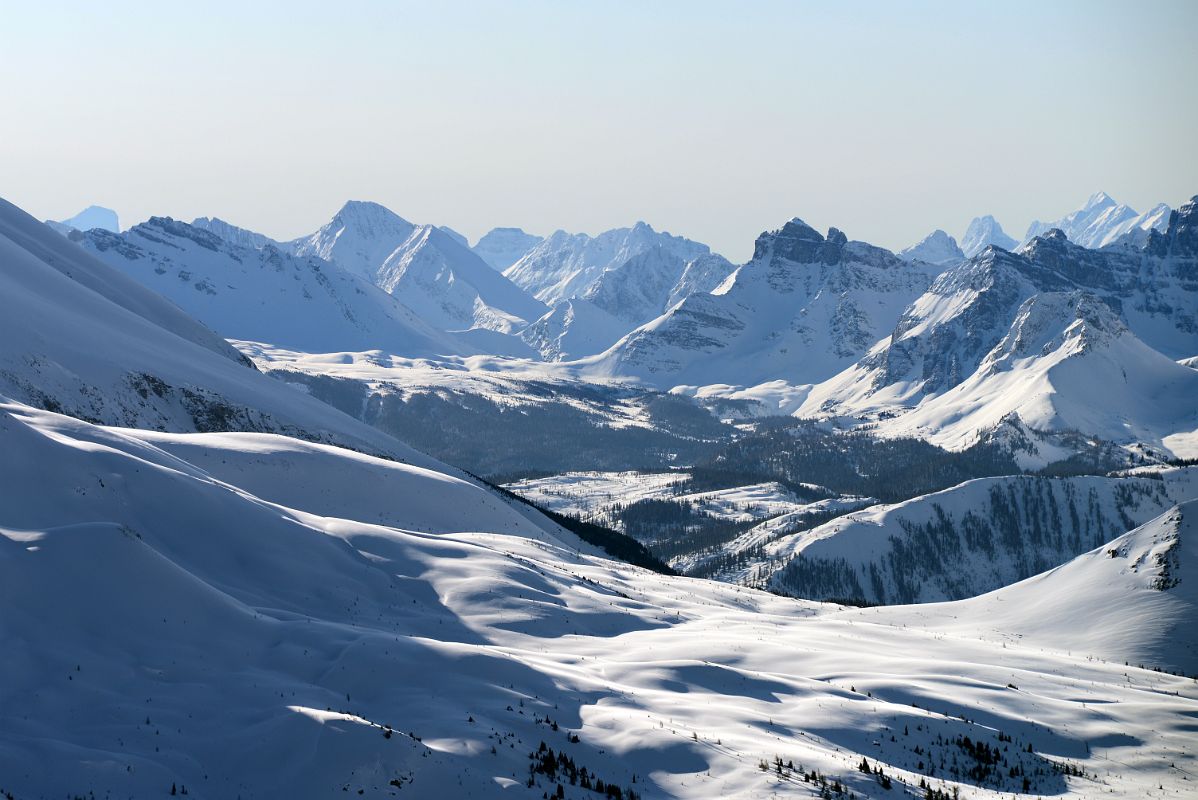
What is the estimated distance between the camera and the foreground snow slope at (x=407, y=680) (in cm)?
3847

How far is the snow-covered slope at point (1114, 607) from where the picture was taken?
105 metres

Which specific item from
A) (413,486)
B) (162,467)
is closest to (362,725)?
(162,467)

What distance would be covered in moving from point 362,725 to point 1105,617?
305ft

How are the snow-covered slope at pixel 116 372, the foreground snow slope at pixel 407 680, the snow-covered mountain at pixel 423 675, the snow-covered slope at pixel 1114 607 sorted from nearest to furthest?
the foreground snow slope at pixel 407 680
the snow-covered mountain at pixel 423 675
the snow-covered slope at pixel 1114 607
the snow-covered slope at pixel 116 372

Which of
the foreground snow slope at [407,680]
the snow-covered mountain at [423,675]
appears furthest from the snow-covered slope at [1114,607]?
the foreground snow slope at [407,680]

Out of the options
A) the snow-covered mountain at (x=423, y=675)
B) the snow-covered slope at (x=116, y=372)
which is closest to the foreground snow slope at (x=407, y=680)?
the snow-covered mountain at (x=423, y=675)

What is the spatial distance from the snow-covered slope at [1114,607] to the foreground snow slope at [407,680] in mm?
27111

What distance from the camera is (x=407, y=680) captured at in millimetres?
47719

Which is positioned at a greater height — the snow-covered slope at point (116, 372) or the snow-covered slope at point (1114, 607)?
the snow-covered slope at point (116, 372)

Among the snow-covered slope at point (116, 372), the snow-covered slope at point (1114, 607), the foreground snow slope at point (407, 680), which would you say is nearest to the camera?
the foreground snow slope at point (407, 680)

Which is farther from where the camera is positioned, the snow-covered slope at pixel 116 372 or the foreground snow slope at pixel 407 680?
the snow-covered slope at pixel 116 372

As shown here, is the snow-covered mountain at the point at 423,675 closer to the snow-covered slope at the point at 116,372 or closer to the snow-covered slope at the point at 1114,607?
the snow-covered slope at the point at 1114,607

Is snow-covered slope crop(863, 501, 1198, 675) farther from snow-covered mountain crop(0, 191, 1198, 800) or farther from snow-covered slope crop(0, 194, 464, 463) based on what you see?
snow-covered slope crop(0, 194, 464, 463)

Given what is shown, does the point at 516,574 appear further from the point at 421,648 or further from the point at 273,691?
the point at 273,691
